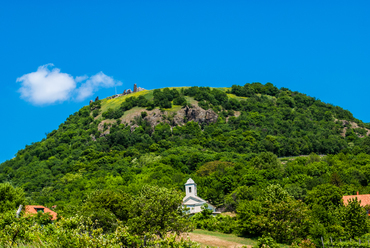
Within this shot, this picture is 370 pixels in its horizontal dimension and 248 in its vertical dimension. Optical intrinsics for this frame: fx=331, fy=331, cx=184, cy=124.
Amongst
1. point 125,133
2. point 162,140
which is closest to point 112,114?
point 125,133

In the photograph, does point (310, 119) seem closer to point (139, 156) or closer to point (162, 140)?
point (162, 140)

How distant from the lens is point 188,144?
127188 mm

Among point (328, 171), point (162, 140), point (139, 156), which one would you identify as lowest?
point (328, 171)

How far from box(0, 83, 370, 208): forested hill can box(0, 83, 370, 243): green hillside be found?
397mm

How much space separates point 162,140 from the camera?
13038cm

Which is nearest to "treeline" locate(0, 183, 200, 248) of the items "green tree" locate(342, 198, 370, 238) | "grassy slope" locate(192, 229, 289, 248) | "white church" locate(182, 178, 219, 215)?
"grassy slope" locate(192, 229, 289, 248)

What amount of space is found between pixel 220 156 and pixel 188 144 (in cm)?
2197

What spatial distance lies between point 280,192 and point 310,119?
122 metres

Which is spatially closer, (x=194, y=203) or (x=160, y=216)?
(x=160, y=216)

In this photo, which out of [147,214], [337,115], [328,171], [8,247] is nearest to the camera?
[8,247]

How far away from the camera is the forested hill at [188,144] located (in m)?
82.9

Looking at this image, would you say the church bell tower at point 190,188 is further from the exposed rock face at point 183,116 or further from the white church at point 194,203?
the exposed rock face at point 183,116

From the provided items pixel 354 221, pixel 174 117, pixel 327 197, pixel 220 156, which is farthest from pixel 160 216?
pixel 174 117

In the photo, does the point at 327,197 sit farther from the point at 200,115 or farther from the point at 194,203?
the point at 200,115
